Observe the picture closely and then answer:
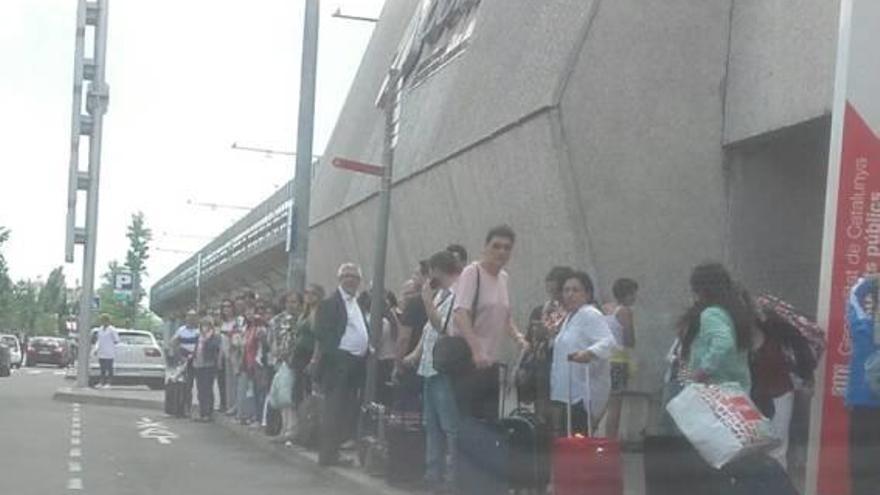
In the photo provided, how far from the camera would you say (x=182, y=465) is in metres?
13.7

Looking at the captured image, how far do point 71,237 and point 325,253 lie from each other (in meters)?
5.87

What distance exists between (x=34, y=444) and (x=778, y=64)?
8.56 m

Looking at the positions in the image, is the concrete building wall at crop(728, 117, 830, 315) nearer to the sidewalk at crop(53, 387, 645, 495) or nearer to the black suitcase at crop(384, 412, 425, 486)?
the sidewalk at crop(53, 387, 645, 495)

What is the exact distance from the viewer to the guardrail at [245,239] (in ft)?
117

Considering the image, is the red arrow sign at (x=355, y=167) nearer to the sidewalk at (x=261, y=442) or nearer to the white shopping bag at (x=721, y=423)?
the sidewalk at (x=261, y=442)

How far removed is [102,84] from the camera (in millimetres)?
26938

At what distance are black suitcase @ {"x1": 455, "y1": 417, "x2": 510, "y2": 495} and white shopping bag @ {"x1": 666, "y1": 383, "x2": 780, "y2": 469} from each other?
1.61 meters

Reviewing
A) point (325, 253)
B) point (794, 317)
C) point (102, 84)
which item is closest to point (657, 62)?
point (794, 317)

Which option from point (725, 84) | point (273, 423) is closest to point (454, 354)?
point (725, 84)

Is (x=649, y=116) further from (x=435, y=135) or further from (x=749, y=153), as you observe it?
(x=435, y=135)

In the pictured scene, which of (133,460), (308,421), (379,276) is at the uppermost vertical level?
(379,276)

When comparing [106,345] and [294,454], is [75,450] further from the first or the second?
[106,345]

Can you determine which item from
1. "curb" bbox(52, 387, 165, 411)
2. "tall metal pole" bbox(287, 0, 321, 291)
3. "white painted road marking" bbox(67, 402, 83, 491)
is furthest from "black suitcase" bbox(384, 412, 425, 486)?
"curb" bbox(52, 387, 165, 411)

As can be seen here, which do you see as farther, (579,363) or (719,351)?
(579,363)
